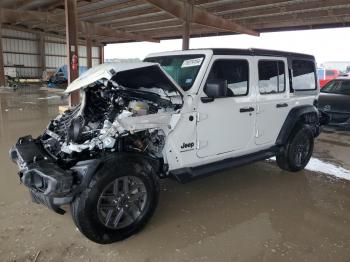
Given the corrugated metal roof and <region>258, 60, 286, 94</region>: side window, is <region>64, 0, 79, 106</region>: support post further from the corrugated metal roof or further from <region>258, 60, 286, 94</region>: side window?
<region>258, 60, 286, 94</region>: side window

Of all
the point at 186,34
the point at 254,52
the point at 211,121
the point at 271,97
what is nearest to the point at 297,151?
the point at 271,97

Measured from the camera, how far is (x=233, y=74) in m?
3.76

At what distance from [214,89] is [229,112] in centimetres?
49

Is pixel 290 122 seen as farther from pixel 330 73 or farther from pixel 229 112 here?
pixel 330 73

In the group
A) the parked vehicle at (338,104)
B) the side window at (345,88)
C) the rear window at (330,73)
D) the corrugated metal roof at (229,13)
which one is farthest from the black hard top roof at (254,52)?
the rear window at (330,73)

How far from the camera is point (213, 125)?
3504mm

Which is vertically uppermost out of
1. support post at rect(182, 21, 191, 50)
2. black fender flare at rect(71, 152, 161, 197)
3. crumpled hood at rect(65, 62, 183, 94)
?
support post at rect(182, 21, 191, 50)

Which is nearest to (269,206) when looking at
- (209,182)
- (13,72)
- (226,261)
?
(209,182)

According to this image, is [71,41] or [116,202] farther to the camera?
[71,41]

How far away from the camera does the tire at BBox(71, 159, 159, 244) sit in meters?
2.63

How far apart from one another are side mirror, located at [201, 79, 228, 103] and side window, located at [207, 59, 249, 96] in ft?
0.50

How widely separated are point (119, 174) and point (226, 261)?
119 cm

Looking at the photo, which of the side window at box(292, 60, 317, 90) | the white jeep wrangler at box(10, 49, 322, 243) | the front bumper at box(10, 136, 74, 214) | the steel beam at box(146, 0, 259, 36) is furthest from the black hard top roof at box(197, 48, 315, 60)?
the steel beam at box(146, 0, 259, 36)

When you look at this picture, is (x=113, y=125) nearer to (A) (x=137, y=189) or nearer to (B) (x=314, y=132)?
(A) (x=137, y=189)
